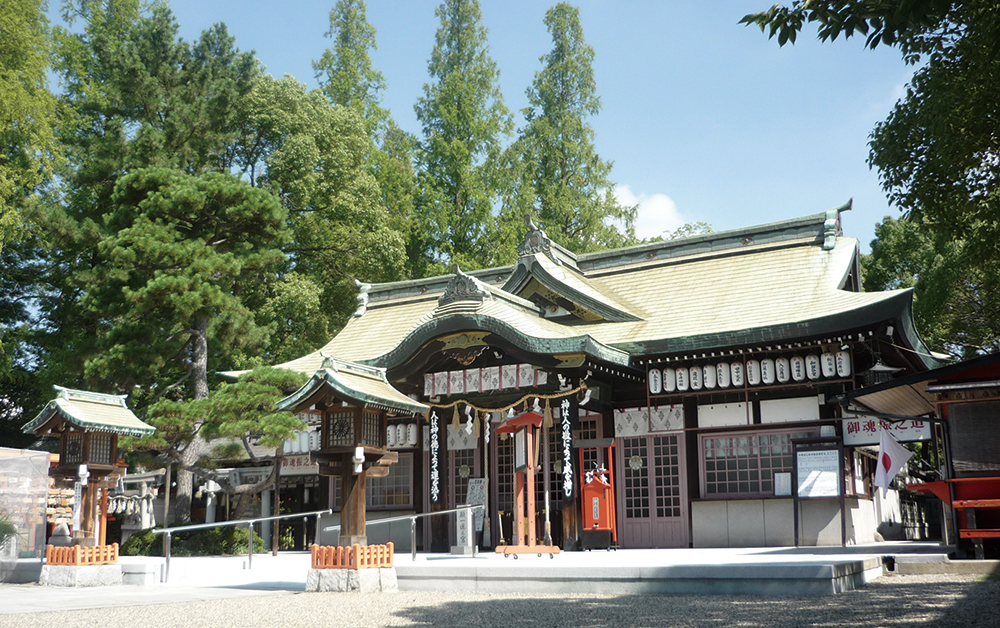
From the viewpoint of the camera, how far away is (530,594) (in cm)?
1031

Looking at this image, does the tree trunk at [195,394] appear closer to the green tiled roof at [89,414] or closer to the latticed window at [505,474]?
the green tiled roof at [89,414]

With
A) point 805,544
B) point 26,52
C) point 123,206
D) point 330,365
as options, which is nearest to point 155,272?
point 123,206

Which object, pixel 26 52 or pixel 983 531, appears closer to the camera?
pixel 983 531

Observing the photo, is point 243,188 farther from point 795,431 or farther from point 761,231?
point 795,431

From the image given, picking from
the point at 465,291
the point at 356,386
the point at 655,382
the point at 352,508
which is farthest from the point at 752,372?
the point at 352,508

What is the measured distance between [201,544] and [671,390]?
11521mm

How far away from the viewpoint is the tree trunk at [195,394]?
71.2 ft

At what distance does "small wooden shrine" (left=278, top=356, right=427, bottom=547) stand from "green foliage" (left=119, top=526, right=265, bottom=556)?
8.94 metres

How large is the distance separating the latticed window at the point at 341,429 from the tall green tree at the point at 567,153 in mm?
23287

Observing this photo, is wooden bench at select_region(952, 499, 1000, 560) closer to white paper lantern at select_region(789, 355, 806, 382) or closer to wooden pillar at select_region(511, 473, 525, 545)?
white paper lantern at select_region(789, 355, 806, 382)

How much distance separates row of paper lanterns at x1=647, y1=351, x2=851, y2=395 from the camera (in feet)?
49.3

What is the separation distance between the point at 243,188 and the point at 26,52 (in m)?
7.79

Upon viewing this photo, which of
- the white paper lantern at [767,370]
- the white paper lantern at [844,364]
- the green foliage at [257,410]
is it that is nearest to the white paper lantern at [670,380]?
the white paper lantern at [767,370]

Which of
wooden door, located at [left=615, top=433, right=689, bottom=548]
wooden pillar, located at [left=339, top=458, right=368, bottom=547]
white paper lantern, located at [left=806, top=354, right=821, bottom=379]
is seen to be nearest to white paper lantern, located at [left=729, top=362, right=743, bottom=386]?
white paper lantern, located at [left=806, top=354, right=821, bottom=379]
